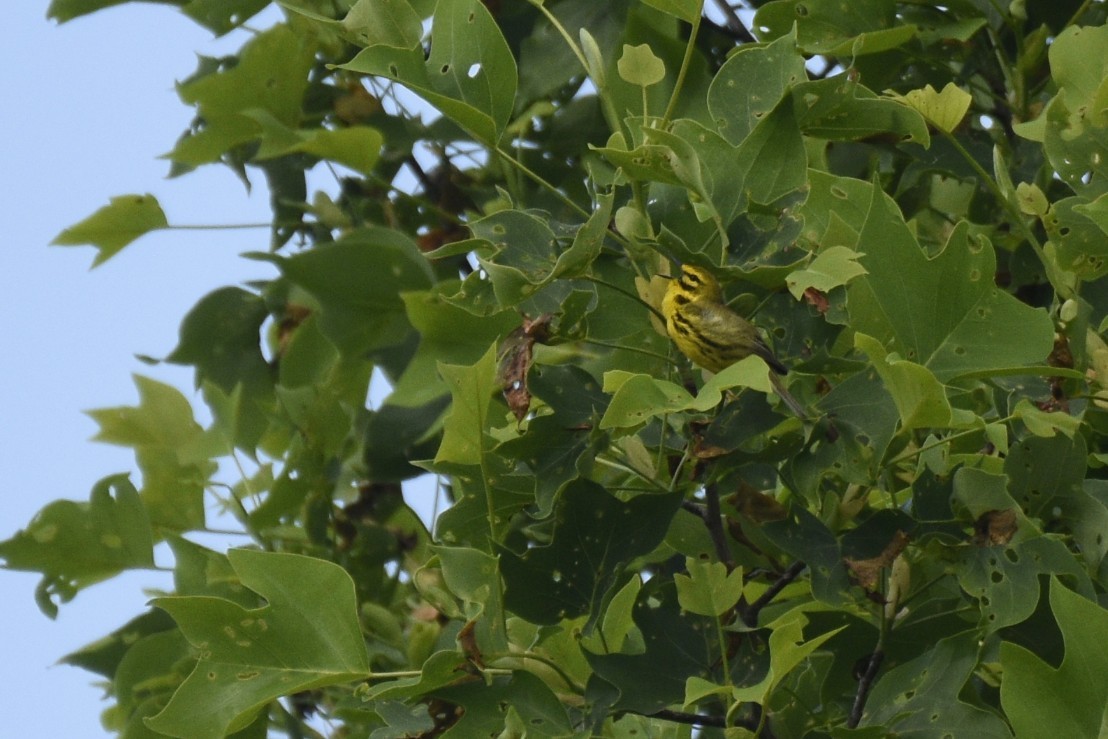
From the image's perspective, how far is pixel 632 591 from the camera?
3.41 feet

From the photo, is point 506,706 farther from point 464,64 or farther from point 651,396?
point 464,64

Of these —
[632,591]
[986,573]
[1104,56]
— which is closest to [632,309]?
[632,591]

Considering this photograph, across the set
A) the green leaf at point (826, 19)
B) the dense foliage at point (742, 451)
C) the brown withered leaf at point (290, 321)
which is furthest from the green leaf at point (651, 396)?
the brown withered leaf at point (290, 321)

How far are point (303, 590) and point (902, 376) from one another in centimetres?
47

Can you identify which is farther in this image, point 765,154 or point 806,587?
point 806,587

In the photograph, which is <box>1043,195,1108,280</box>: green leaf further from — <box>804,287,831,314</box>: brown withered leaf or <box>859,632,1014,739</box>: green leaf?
<box>859,632,1014,739</box>: green leaf

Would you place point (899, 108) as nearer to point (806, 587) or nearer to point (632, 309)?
point (632, 309)

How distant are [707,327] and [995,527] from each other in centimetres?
27

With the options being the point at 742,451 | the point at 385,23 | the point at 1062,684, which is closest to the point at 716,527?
the point at 742,451

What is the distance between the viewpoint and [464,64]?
1134mm

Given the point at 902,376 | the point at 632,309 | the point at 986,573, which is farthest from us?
the point at 632,309

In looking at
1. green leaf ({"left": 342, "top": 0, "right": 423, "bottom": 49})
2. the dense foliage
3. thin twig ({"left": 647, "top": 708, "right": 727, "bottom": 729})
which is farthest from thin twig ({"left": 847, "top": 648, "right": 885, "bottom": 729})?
green leaf ({"left": 342, "top": 0, "right": 423, "bottom": 49})

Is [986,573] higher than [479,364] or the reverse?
the reverse

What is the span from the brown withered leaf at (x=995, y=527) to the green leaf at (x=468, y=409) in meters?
0.39
